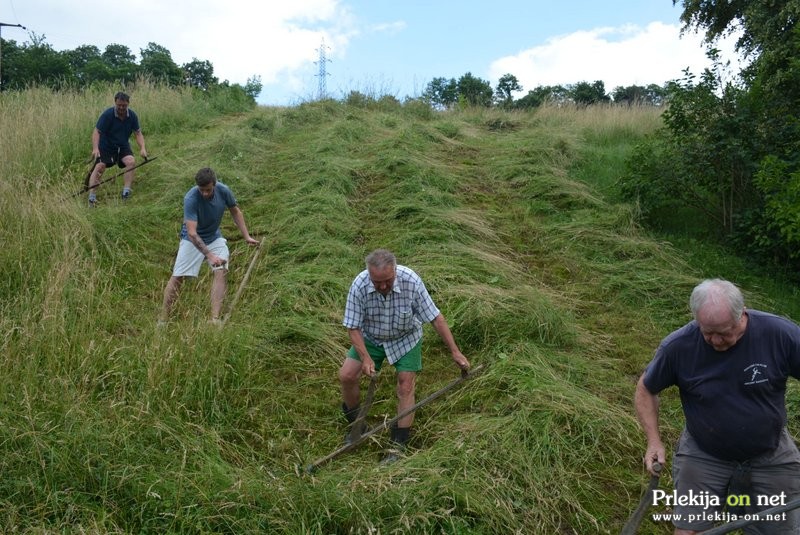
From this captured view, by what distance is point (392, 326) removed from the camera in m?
3.86

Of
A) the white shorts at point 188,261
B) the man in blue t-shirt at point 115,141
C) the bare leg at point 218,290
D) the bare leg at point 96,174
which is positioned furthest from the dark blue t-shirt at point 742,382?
the bare leg at point 96,174

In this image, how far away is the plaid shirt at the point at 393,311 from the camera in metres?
3.80

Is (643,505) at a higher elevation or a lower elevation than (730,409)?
lower

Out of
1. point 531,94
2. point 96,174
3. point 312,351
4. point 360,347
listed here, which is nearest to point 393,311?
point 360,347

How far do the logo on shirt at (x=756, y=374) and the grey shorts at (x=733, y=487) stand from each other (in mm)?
294

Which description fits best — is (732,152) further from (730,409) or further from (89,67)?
(89,67)

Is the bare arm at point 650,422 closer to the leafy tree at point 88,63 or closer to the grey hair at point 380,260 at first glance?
the grey hair at point 380,260

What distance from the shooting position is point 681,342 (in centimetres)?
270

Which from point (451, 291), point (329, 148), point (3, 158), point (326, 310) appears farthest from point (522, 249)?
point (3, 158)

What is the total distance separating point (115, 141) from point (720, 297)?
24.8ft

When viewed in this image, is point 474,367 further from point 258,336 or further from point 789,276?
point 789,276

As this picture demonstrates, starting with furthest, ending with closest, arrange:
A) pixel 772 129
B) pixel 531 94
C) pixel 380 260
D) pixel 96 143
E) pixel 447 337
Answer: pixel 531 94 < pixel 96 143 < pixel 772 129 < pixel 447 337 < pixel 380 260

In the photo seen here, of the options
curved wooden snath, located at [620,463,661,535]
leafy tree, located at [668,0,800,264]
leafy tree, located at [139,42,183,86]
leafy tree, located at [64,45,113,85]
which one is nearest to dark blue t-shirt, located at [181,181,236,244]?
curved wooden snath, located at [620,463,661,535]

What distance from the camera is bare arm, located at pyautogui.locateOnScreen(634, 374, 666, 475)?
2.76 m
